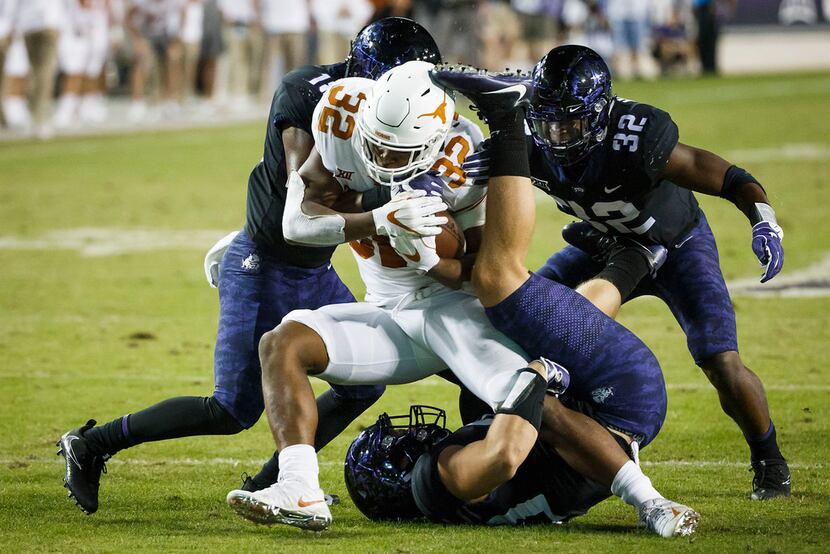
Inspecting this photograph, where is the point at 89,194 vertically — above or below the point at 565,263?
below

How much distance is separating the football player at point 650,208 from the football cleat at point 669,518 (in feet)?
2.06

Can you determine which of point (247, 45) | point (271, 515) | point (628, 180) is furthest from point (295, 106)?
point (247, 45)

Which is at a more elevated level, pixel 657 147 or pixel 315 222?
pixel 657 147

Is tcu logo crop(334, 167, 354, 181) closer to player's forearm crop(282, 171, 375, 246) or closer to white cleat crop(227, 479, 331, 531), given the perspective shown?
player's forearm crop(282, 171, 375, 246)

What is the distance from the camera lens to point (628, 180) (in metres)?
4.88

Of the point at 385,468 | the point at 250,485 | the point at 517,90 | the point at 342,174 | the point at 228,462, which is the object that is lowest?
the point at 228,462

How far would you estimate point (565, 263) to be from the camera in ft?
17.0

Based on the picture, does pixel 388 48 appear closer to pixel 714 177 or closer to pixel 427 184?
pixel 427 184

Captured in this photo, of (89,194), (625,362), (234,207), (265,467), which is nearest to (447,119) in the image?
(625,362)

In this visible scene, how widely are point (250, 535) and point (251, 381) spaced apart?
0.56 metres

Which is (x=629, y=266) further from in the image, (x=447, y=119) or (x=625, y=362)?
(x=447, y=119)

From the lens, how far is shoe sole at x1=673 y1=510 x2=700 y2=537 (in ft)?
13.1

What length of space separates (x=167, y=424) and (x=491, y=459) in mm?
1119

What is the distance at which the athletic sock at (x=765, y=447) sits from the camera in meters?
4.65
